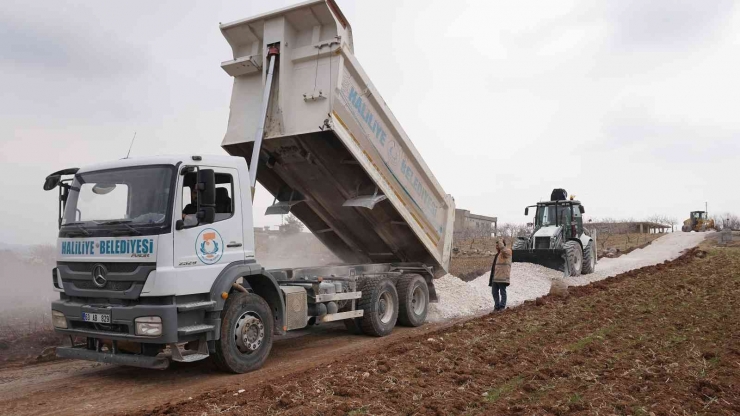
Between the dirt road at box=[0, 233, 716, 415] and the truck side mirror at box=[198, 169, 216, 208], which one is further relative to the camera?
the truck side mirror at box=[198, 169, 216, 208]

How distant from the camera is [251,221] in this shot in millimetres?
6641

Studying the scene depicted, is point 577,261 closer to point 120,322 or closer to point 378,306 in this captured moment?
point 378,306

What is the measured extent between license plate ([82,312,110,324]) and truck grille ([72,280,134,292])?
0.27 m

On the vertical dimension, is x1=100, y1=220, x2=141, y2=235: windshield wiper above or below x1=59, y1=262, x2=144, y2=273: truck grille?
above

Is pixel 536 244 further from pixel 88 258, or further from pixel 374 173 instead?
pixel 88 258

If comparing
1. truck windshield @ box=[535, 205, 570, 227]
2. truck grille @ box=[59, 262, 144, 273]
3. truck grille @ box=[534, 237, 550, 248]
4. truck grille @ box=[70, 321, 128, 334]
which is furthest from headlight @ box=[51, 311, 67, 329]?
truck windshield @ box=[535, 205, 570, 227]

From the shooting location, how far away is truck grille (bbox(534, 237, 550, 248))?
1723 centimetres

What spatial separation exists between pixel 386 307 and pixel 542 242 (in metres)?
9.64

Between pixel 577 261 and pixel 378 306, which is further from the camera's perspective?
pixel 577 261

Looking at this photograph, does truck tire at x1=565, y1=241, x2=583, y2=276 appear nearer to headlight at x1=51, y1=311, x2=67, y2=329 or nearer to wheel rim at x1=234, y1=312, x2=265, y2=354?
wheel rim at x1=234, y1=312, x2=265, y2=354

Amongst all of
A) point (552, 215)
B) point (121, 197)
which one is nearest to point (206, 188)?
point (121, 197)

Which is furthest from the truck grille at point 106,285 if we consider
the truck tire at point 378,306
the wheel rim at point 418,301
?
Answer: the wheel rim at point 418,301

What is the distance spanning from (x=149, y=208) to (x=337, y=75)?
3.11 m

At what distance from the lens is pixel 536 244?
17.5 meters
